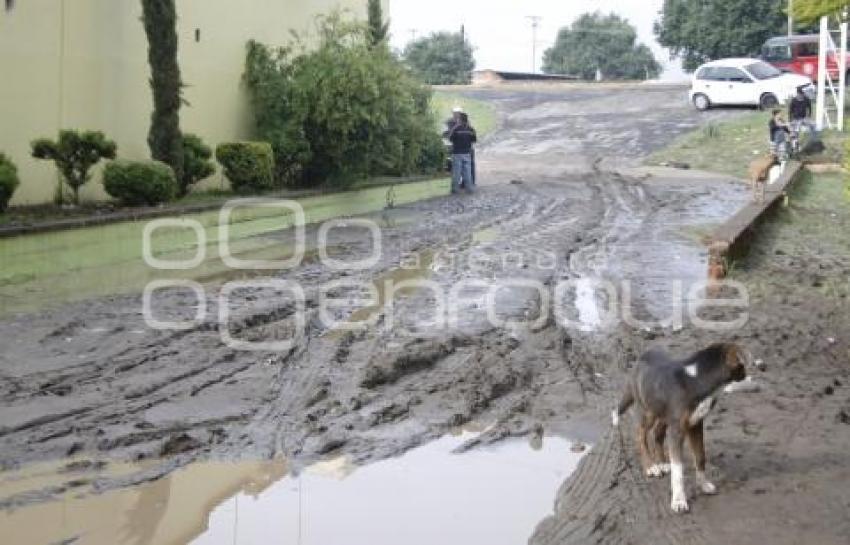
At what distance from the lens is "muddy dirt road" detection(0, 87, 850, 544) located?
6555 millimetres

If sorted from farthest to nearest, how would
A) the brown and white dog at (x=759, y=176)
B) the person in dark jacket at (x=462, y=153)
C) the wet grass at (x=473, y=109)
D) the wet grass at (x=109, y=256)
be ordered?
the wet grass at (x=473, y=109) < the person in dark jacket at (x=462, y=153) < the brown and white dog at (x=759, y=176) < the wet grass at (x=109, y=256)

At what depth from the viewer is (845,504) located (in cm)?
557

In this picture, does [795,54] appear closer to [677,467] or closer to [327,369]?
[327,369]

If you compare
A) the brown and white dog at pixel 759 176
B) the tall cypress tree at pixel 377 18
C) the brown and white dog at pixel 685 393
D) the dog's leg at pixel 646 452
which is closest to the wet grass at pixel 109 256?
the dog's leg at pixel 646 452

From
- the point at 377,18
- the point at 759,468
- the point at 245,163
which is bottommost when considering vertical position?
the point at 759,468

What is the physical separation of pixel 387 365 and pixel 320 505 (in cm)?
271

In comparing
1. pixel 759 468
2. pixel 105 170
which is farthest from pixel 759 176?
pixel 759 468

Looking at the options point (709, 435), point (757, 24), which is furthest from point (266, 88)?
point (757, 24)

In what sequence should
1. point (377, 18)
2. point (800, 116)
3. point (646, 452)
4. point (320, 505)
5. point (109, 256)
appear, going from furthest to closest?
point (800, 116) < point (377, 18) < point (109, 256) < point (646, 452) < point (320, 505)

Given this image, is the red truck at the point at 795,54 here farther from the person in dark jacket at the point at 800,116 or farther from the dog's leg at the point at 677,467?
the dog's leg at the point at 677,467

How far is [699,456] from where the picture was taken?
5680 mm

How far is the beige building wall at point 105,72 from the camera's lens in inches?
577

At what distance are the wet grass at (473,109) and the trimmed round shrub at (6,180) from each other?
77.1 ft

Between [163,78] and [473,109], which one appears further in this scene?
[473,109]
